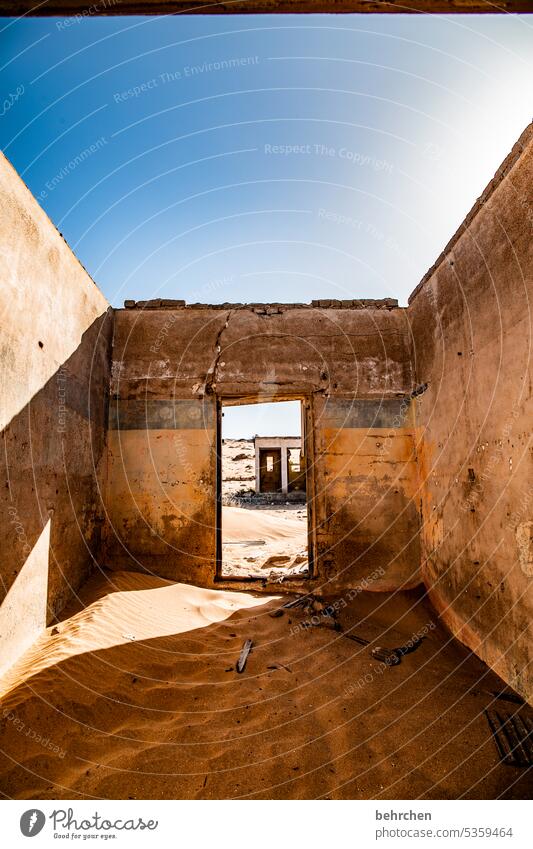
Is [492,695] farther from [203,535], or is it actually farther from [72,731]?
[203,535]

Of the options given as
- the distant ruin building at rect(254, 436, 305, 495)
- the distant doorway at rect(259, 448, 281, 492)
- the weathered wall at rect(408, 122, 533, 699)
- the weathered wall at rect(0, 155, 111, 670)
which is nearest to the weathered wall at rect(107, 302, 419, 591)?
the weathered wall at rect(0, 155, 111, 670)

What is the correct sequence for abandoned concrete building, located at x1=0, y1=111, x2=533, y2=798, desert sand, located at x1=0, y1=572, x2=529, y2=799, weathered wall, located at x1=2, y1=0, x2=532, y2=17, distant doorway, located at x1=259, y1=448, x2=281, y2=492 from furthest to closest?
distant doorway, located at x1=259, y1=448, x2=281, y2=492 < abandoned concrete building, located at x1=0, y1=111, x2=533, y2=798 < desert sand, located at x1=0, y1=572, x2=529, y2=799 < weathered wall, located at x1=2, y1=0, x2=532, y2=17

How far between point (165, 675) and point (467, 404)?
4.02m

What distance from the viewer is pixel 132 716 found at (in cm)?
334

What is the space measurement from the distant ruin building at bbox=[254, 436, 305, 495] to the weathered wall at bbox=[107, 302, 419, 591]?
51.1 ft

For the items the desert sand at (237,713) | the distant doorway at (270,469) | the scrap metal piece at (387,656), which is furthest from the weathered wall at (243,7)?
the distant doorway at (270,469)

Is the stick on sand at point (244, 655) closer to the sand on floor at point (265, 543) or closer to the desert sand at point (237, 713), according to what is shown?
the desert sand at point (237, 713)

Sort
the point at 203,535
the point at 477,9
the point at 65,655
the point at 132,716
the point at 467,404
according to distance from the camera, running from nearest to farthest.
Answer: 1. the point at 477,9
2. the point at 132,716
3. the point at 65,655
4. the point at 467,404
5. the point at 203,535

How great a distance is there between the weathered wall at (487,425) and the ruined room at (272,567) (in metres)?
0.03

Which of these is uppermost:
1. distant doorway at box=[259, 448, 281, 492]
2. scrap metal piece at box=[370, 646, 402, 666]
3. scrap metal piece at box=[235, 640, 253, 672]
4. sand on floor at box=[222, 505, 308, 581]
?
distant doorway at box=[259, 448, 281, 492]

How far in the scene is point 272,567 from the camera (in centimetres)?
816

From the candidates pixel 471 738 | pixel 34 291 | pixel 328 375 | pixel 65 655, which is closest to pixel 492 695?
pixel 471 738

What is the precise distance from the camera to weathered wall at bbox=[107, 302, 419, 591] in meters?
6.29

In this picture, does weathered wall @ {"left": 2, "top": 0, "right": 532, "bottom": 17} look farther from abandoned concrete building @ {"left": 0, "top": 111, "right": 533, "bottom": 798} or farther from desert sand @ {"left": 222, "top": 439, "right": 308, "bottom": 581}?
desert sand @ {"left": 222, "top": 439, "right": 308, "bottom": 581}
